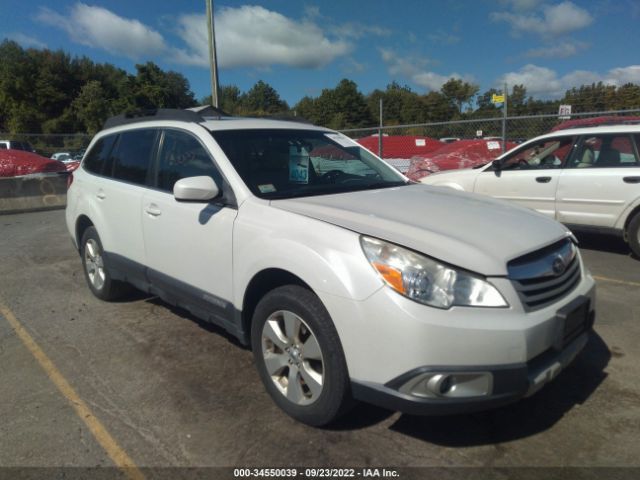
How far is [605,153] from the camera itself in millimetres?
6219

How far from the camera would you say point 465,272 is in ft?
7.36

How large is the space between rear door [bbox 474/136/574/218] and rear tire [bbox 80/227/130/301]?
5244mm

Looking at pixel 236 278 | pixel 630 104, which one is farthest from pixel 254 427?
pixel 630 104

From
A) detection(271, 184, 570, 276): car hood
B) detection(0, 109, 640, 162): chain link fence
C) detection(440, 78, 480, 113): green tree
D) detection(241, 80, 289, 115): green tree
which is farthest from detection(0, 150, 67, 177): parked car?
detection(241, 80, 289, 115): green tree

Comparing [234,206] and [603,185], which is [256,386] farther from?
[603,185]

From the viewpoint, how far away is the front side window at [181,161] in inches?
133

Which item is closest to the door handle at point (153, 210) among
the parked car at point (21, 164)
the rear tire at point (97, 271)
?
the rear tire at point (97, 271)

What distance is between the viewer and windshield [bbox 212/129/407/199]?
10.6 feet

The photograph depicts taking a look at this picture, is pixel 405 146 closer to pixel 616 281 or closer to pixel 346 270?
pixel 616 281

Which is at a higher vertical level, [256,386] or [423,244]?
[423,244]

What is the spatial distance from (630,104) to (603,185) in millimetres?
32609

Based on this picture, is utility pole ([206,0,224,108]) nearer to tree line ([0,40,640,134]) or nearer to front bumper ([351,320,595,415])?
front bumper ([351,320,595,415])

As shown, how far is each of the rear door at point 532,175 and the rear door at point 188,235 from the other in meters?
5.02

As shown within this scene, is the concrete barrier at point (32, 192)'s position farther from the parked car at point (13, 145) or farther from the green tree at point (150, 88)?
the green tree at point (150, 88)
